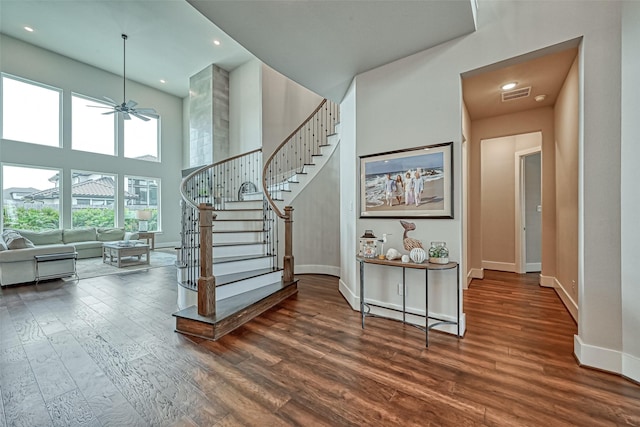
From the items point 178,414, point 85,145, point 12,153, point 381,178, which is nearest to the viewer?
point 178,414

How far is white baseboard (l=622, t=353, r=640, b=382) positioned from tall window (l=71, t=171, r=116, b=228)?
10.8 meters

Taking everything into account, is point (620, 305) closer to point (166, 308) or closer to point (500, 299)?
point (500, 299)

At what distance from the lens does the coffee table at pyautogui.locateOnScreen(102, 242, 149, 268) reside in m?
6.04

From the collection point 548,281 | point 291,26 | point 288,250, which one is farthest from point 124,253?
point 548,281

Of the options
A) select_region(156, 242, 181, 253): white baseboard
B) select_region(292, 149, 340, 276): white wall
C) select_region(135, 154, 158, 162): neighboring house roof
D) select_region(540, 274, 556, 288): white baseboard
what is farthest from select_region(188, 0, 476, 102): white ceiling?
select_region(156, 242, 181, 253): white baseboard

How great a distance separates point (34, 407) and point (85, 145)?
871 centimetres

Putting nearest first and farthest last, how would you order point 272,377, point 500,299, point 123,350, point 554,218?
point 272,377, point 123,350, point 500,299, point 554,218

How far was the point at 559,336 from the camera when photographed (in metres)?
2.62

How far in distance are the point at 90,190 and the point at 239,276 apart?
24.3 feet

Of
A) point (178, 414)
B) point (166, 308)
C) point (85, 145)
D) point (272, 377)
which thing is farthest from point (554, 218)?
point (85, 145)

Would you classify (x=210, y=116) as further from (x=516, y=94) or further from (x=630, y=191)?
(x=630, y=191)

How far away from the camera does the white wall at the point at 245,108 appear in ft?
23.2

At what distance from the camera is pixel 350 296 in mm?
3596

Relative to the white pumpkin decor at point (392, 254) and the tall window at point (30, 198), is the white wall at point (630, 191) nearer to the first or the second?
the white pumpkin decor at point (392, 254)
